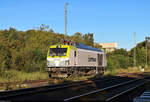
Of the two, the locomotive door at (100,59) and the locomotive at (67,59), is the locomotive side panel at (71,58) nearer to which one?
the locomotive at (67,59)

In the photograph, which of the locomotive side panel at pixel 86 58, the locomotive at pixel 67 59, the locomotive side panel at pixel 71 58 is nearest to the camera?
the locomotive at pixel 67 59

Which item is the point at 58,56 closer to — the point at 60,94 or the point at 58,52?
the point at 58,52

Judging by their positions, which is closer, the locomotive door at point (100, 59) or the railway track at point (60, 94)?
the railway track at point (60, 94)

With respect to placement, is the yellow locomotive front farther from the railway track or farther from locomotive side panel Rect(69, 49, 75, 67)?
the railway track

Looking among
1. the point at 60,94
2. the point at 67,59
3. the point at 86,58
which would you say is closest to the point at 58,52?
the point at 67,59

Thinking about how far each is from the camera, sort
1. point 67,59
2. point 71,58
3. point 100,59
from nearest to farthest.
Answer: point 67,59 < point 71,58 < point 100,59

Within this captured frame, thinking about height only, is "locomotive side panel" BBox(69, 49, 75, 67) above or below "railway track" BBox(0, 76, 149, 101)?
above

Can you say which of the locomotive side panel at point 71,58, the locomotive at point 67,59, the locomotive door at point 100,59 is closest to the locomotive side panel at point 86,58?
the locomotive at point 67,59

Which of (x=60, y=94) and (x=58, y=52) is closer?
(x=60, y=94)

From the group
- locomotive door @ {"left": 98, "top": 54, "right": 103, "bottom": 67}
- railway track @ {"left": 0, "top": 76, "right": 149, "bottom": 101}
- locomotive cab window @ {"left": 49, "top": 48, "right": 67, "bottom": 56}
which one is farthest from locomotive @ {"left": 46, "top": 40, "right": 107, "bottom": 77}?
railway track @ {"left": 0, "top": 76, "right": 149, "bottom": 101}

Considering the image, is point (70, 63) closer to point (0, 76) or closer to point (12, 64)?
point (0, 76)

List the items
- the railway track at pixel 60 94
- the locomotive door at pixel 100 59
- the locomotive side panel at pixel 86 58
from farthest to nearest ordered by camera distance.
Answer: the locomotive door at pixel 100 59
the locomotive side panel at pixel 86 58
the railway track at pixel 60 94

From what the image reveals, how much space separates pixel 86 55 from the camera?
26016 millimetres

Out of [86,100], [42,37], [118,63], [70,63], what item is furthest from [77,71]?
[118,63]
